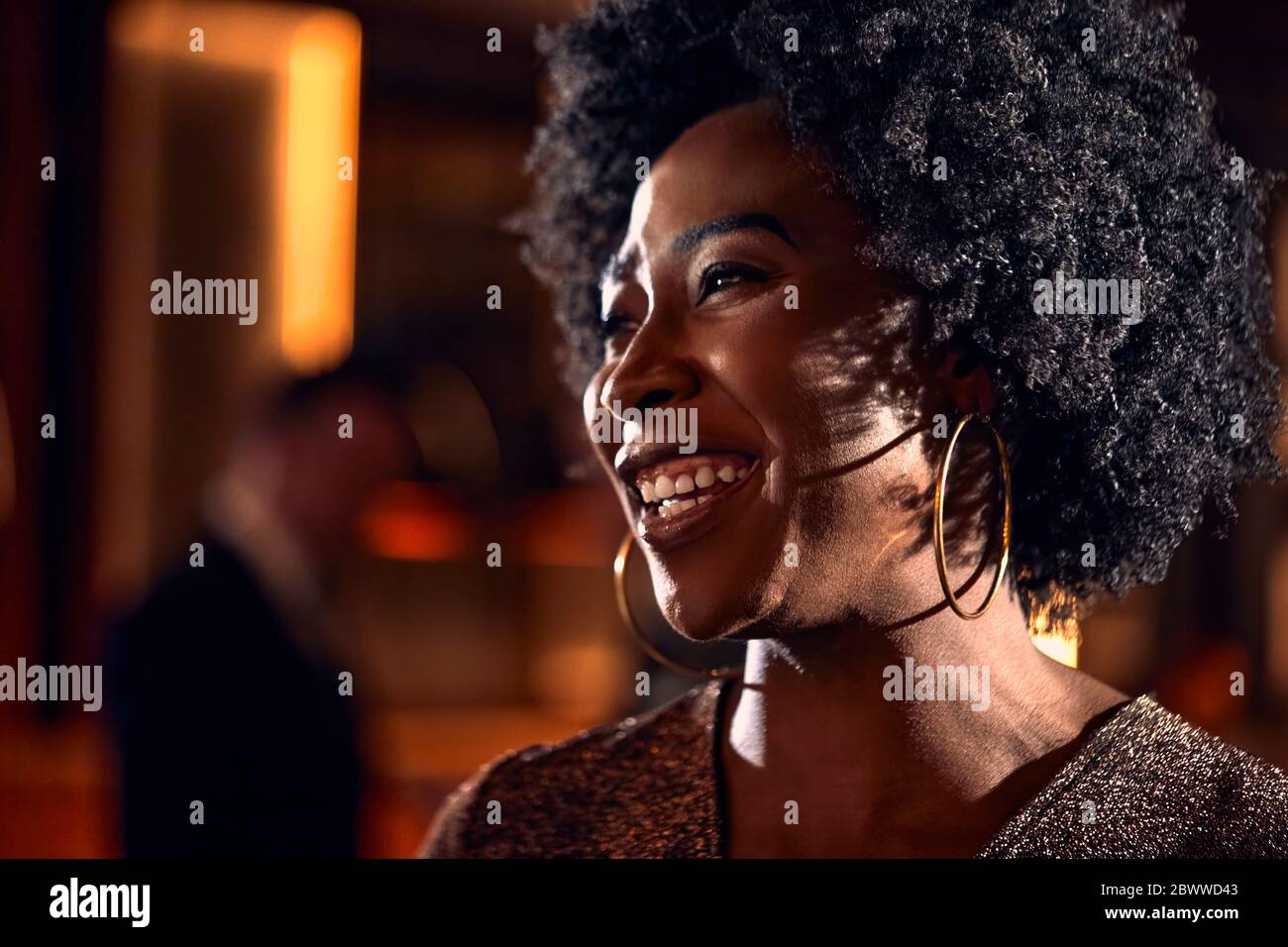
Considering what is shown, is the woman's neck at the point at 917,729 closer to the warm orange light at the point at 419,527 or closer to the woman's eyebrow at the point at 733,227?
the woman's eyebrow at the point at 733,227

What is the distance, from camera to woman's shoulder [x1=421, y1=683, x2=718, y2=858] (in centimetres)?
121

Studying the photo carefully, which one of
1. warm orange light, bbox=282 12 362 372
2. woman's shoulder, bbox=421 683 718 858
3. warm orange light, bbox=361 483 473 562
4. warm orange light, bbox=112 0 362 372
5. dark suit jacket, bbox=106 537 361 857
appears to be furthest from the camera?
warm orange light, bbox=361 483 473 562

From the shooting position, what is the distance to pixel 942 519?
3.59ft

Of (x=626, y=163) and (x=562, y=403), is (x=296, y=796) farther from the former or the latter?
(x=562, y=403)

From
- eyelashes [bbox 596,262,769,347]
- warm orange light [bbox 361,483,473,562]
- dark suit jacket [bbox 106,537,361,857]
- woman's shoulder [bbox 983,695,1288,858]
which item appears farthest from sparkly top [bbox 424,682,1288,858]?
warm orange light [bbox 361,483,473,562]

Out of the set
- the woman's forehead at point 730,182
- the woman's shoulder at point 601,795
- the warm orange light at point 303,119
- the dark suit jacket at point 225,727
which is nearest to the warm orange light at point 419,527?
the warm orange light at point 303,119

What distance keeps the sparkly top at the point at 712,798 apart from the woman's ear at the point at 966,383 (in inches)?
12.0

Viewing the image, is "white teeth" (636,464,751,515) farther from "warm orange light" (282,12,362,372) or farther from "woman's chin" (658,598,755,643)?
"warm orange light" (282,12,362,372)

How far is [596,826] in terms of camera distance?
1238mm

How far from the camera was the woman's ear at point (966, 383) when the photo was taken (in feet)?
3.66

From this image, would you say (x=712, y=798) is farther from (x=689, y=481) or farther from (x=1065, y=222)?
(x=1065, y=222)
